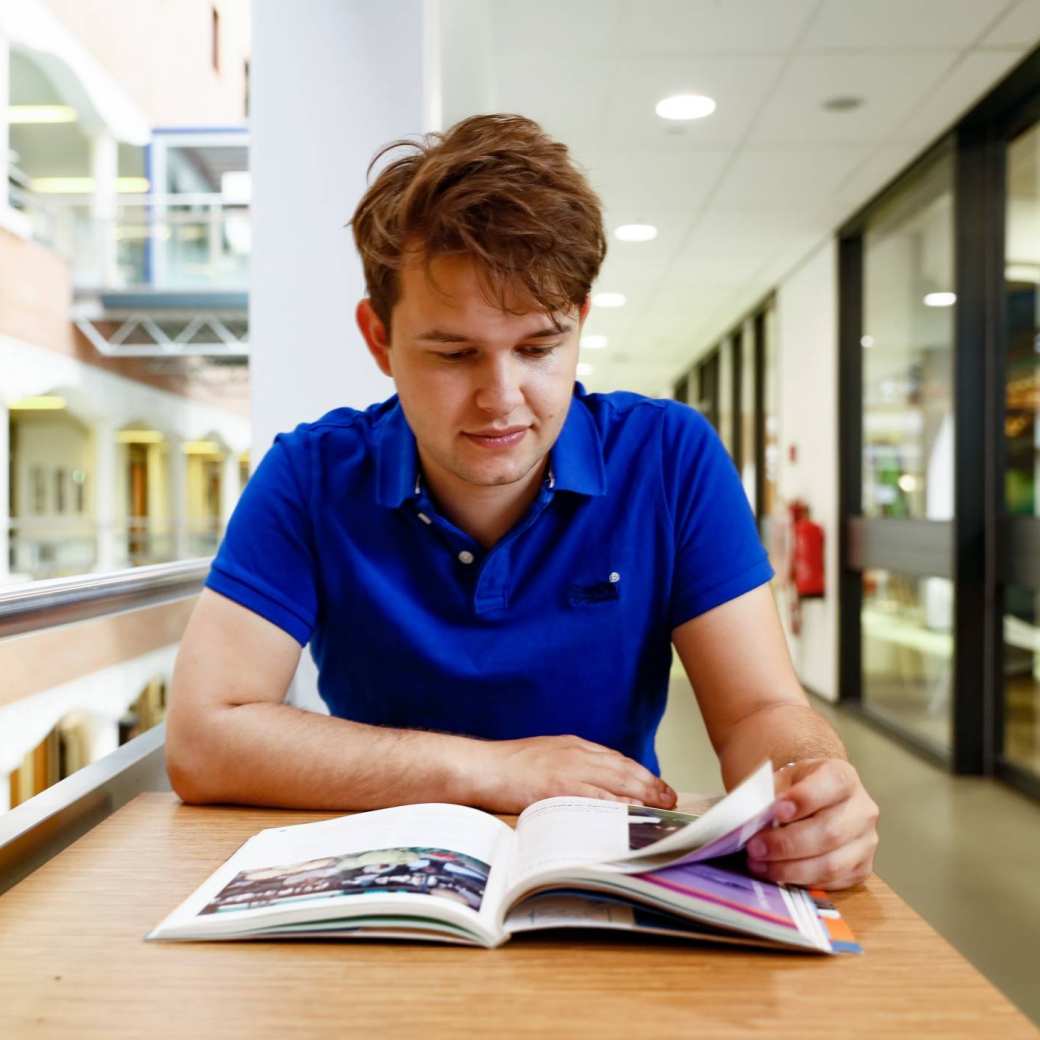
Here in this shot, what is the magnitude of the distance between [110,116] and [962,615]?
3552 mm

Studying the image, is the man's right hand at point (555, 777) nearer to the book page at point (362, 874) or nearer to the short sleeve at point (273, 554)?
the book page at point (362, 874)

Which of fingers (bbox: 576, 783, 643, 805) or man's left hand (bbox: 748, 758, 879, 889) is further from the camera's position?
fingers (bbox: 576, 783, 643, 805)

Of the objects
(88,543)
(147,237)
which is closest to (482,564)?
(88,543)

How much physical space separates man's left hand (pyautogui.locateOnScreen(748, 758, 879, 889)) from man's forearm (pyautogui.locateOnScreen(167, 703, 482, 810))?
12.3 inches

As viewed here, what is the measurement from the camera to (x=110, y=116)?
73.6 inches

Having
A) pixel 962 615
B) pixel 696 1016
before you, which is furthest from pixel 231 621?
pixel 962 615

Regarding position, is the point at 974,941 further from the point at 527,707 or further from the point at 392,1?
the point at 392,1

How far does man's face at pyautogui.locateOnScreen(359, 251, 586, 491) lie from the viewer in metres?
1.06

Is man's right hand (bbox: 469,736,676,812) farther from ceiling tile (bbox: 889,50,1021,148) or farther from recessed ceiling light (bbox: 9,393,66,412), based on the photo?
ceiling tile (bbox: 889,50,1021,148)

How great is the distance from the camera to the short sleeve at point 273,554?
122 cm

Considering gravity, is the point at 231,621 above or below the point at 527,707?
above

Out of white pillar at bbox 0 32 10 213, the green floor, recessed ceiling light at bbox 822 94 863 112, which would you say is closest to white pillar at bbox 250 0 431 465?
white pillar at bbox 0 32 10 213

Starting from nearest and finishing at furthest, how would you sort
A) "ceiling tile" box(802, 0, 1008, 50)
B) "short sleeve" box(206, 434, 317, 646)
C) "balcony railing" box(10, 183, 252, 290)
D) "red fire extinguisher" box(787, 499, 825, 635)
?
1. "short sleeve" box(206, 434, 317, 646)
2. "balcony railing" box(10, 183, 252, 290)
3. "ceiling tile" box(802, 0, 1008, 50)
4. "red fire extinguisher" box(787, 499, 825, 635)

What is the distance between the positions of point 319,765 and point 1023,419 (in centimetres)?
357
